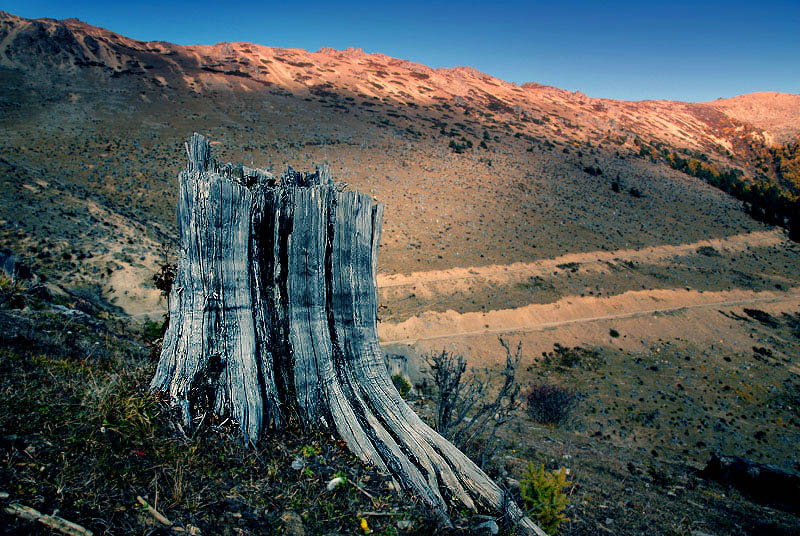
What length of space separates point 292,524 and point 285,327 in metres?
1.74

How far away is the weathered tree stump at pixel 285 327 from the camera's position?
151 inches

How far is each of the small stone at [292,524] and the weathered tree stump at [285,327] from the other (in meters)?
0.84

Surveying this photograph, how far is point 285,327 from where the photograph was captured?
4176 mm

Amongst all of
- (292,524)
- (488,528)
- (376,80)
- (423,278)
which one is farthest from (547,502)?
(376,80)

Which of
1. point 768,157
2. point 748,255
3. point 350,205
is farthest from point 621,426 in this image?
point 768,157

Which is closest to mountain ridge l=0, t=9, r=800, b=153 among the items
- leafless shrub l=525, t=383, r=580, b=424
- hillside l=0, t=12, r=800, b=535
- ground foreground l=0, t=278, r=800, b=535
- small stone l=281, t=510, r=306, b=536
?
hillside l=0, t=12, r=800, b=535

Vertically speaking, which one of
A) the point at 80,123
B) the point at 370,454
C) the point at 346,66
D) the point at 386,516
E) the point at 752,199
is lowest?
the point at 386,516

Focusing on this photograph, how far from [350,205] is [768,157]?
333ft

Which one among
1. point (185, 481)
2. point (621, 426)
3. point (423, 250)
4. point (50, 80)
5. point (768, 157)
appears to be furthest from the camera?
point (768, 157)

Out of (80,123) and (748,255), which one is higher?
(80,123)

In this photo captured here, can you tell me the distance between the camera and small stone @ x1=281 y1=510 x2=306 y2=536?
3.07 metres

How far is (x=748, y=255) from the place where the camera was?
3391 cm

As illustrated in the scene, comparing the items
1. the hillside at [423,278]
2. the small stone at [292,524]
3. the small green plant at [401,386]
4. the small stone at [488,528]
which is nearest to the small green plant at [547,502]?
the hillside at [423,278]

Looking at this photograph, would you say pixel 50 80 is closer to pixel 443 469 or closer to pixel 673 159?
pixel 443 469
